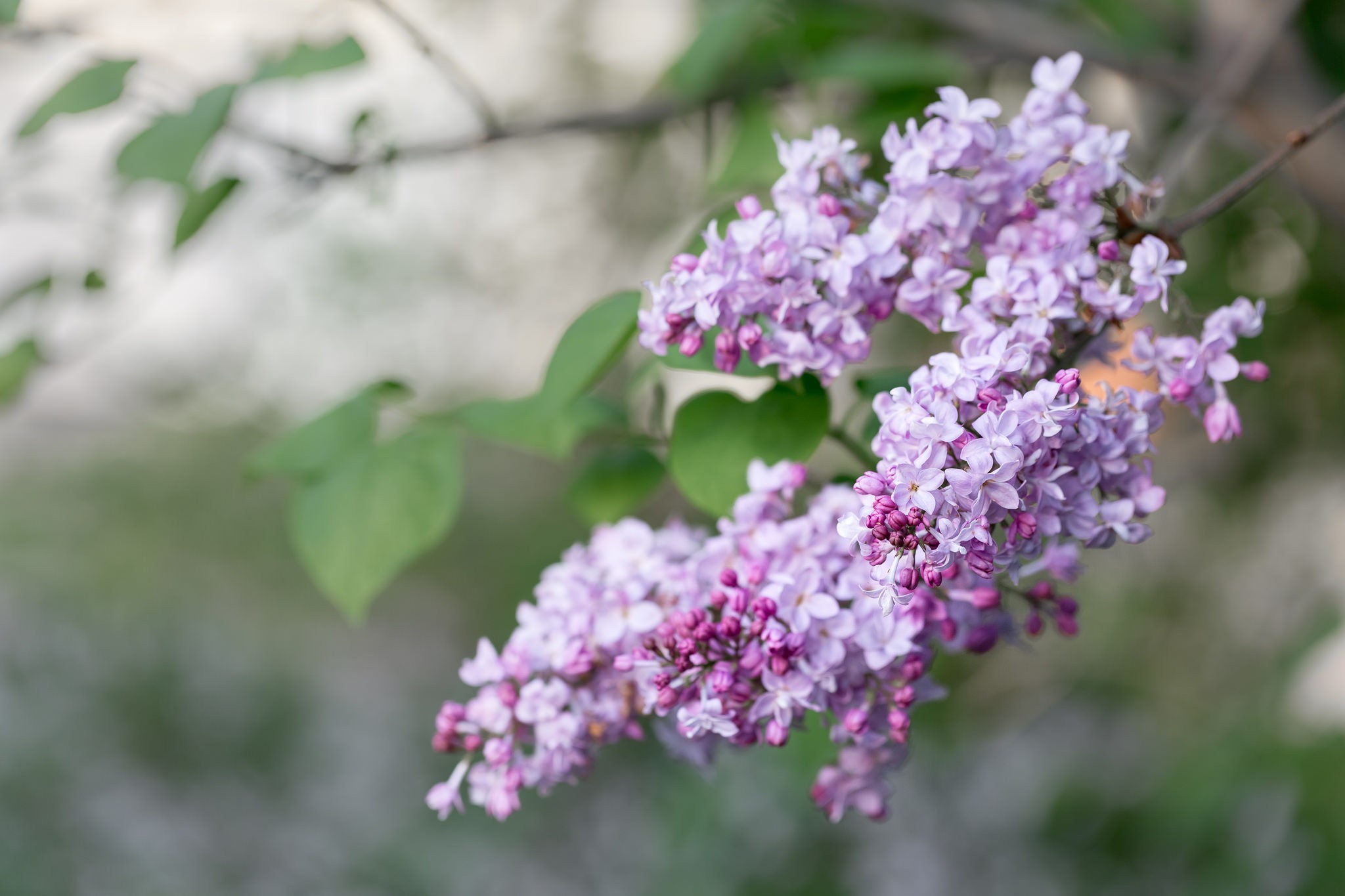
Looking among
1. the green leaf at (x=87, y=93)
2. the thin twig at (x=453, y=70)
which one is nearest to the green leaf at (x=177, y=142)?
the green leaf at (x=87, y=93)

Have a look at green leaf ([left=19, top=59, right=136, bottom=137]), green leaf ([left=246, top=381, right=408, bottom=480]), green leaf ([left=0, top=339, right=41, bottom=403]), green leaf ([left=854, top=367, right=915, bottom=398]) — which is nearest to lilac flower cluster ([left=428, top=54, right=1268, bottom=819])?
green leaf ([left=854, top=367, right=915, bottom=398])

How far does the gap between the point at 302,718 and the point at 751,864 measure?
2094 millimetres

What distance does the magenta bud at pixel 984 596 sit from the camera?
1.99 feet

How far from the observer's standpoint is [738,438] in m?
0.68

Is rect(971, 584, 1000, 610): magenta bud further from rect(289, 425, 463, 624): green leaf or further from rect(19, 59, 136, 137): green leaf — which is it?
rect(19, 59, 136, 137): green leaf

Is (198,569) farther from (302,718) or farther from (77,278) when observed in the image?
(77,278)

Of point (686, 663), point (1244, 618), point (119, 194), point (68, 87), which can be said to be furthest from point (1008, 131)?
point (1244, 618)

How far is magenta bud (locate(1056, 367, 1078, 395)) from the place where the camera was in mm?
495

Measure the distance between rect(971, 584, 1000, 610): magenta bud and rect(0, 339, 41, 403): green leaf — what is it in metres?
1.02

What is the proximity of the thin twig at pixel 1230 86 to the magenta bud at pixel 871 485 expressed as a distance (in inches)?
29.6

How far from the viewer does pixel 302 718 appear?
12.7ft

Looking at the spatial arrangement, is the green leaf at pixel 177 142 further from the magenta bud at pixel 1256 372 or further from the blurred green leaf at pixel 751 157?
the magenta bud at pixel 1256 372

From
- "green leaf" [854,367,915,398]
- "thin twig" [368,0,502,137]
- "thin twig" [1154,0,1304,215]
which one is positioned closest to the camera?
"green leaf" [854,367,915,398]

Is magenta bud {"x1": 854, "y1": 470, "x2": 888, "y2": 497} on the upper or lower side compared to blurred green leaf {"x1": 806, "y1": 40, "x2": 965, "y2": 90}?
upper
